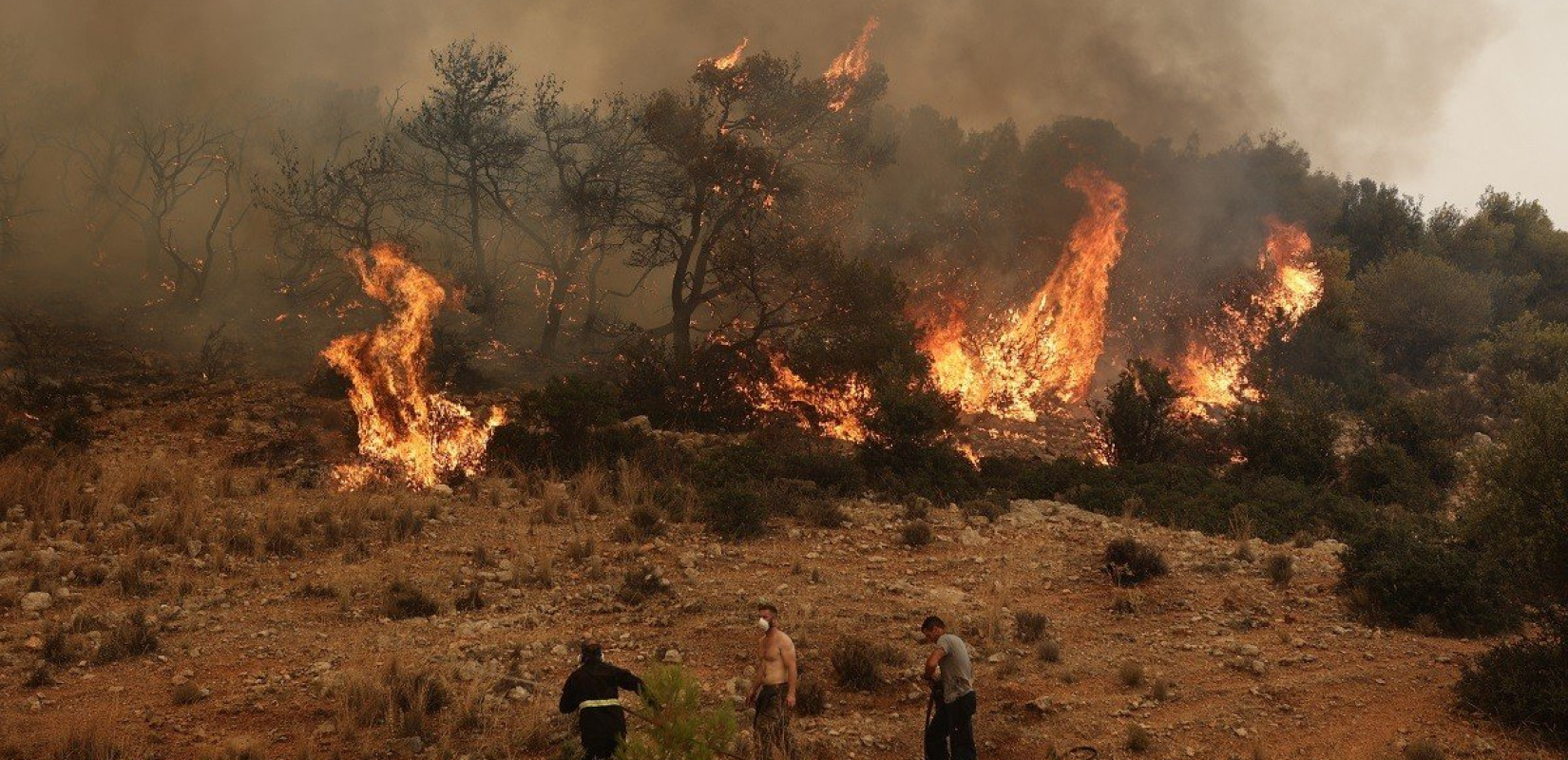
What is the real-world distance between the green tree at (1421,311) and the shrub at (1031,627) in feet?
97.6

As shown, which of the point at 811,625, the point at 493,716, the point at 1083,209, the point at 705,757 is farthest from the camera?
the point at 1083,209

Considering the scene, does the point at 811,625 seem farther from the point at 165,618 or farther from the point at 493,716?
the point at 165,618

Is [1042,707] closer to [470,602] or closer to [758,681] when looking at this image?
[758,681]

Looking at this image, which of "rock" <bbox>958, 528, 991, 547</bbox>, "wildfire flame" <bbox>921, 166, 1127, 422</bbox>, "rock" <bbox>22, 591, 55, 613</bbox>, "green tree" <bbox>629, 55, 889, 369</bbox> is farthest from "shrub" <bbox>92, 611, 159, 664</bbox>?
"wildfire flame" <bbox>921, 166, 1127, 422</bbox>

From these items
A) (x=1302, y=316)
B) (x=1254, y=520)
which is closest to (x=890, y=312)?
(x=1254, y=520)

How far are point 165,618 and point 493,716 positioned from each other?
190 inches

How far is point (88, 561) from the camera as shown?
45.7 ft

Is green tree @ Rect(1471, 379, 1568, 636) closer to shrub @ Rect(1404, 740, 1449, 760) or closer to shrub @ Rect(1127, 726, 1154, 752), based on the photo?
shrub @ Rect(1404, 740, 1449, 760)

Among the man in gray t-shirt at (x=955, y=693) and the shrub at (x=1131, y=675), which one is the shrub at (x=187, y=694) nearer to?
the man in gray t-shirt at (x=955, y=693)

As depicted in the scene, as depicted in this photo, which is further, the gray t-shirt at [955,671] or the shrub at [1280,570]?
the shrub at [1280,570]

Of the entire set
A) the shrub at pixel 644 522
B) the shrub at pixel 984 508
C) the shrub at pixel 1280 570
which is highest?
the shrub at pixel 984 508

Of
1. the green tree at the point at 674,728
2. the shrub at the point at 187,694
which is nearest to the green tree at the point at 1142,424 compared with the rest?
the green tree at the point at 674,728

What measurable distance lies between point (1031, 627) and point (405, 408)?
13.8m

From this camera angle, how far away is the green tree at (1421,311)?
37.2 metres
